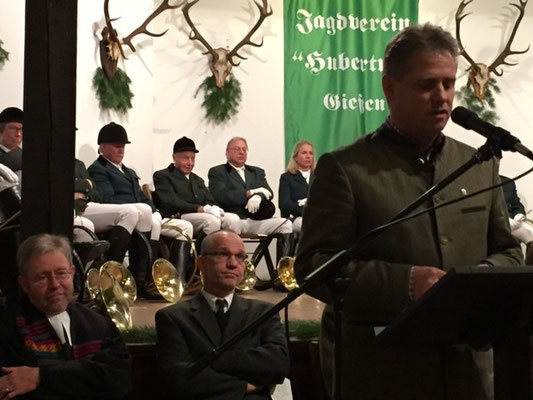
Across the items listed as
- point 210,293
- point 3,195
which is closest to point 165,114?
point 3,195

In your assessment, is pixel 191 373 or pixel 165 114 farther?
pixel 165 114

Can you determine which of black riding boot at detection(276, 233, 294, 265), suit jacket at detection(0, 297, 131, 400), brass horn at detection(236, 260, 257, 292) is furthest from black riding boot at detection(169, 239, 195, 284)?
suit jacket at detection(0, 297, 131, 400)

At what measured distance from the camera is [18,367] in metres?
3.43

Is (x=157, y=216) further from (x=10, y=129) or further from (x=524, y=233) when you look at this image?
(x=524, y=233)

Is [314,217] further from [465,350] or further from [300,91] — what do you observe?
[300,91]

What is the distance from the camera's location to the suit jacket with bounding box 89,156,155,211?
27.1 ft

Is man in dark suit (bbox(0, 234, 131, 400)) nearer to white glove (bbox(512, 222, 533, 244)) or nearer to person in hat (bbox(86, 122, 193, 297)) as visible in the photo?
person in hat (bbox(86, 122, 193, 297))

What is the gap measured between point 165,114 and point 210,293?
7159 millimetres

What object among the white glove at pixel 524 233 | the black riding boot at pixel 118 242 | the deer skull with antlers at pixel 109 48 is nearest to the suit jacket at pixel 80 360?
the black riding boot at pixel 118 242

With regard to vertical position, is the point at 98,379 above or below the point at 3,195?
below

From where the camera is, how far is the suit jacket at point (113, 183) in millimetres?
8273

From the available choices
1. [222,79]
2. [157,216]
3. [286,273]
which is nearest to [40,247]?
[157,216]

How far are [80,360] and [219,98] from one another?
7.88 meters

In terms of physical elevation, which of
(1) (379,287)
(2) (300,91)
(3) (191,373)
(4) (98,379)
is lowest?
(4) (98,379)
